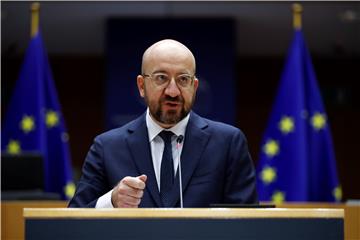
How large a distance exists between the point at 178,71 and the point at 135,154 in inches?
14.7

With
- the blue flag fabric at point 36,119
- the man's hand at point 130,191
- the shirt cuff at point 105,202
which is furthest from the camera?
the blue flag fabric at point 36,119

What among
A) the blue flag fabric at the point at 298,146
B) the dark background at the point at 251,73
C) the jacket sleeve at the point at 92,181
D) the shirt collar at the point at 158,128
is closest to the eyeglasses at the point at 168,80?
the shirt collar at the point at 158,128

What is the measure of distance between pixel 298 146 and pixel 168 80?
3152mm

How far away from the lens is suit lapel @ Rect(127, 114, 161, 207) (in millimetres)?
2631

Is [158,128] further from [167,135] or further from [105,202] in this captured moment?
[105,202]

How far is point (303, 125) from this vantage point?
221 inches

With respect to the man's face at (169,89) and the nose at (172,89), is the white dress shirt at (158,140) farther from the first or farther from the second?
the nose at (172,89)

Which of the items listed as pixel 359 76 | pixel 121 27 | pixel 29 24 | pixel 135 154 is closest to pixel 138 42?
pixel 121 27

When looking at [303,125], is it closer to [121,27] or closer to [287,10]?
[287,10]

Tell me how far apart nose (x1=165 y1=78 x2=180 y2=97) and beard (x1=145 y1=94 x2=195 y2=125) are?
0.02m

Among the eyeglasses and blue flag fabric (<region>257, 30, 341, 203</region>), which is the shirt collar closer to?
the eyeglasses

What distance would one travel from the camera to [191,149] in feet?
8.95

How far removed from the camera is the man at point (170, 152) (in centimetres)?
259

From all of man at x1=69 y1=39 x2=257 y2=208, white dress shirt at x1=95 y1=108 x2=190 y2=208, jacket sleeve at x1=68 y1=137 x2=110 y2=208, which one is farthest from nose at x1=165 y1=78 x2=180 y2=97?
jacket sleeve at x1=68 y1=137 x2=110 y2=208
